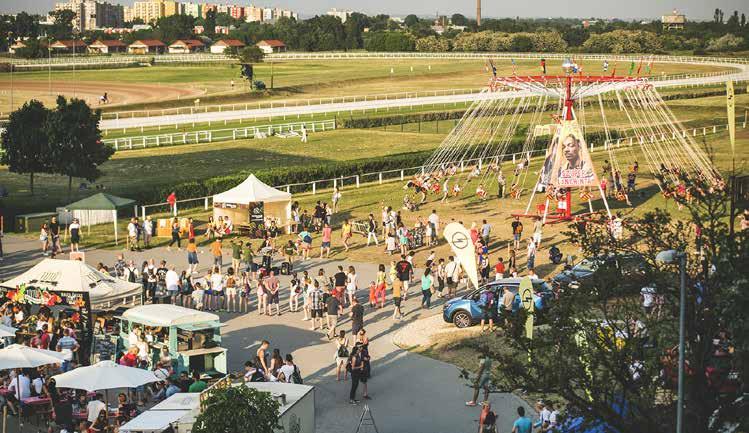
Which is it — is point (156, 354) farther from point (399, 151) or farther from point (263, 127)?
point (263, 127)

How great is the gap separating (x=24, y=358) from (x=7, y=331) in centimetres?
251

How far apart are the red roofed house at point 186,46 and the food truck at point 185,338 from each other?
16702cm

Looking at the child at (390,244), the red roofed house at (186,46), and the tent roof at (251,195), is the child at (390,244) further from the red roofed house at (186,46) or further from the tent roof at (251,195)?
the red roofed house at (186,46)

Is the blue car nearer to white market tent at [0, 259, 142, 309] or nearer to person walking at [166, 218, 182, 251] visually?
white market tent at [0, 259, 142, 309]

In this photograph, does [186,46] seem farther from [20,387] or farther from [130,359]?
[20,387]

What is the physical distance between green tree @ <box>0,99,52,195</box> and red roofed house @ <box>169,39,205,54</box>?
5523 inches

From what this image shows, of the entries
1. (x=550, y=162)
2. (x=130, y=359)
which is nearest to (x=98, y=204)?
(x=550, y=162)

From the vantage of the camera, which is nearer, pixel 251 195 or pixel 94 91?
pixel 251 195

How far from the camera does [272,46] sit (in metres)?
183

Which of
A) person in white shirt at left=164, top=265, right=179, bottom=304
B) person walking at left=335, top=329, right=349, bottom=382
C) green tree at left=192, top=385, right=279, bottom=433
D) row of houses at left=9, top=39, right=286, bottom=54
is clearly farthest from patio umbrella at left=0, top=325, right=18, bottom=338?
row of houses at left=9, top=39, right=286, bottom=54

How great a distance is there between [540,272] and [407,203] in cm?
1117

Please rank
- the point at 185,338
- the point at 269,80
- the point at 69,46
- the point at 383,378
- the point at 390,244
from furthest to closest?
the point at 69,46, the point at 269,80, the point at 390,244, the point at 383,378, the point at 185,338

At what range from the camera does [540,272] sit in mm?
31703

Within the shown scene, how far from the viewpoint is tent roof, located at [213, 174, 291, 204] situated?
37375 millimetres
